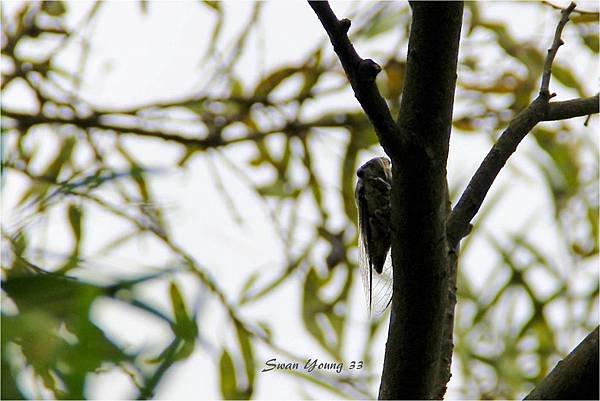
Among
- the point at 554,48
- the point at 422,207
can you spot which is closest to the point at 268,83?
the point at 554,48

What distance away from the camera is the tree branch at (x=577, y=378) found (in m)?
0.92

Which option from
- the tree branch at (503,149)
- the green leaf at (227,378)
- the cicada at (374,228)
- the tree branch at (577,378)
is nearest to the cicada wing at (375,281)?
the cicada at (374,228)

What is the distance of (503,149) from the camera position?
110 cm

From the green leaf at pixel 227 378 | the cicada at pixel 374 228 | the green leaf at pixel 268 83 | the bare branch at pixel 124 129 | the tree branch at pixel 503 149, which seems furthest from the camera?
the green leaf at pixel 268 83

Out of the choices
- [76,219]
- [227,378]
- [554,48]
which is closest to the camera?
[554,48]

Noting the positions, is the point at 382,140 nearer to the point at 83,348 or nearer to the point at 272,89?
the point at 83,348

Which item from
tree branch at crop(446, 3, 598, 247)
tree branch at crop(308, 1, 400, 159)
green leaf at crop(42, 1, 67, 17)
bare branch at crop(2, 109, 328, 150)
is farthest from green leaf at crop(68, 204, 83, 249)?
tree branch at crop(308, 1, 400, 159)

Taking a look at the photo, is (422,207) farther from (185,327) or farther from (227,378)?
(227,378)

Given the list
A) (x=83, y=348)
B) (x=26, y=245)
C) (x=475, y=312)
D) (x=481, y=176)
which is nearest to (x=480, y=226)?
(x=475, y=312)

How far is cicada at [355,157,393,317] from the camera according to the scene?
4.15 ft

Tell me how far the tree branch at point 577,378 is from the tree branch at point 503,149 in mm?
203

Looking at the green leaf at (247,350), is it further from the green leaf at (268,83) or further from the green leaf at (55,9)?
the green leaf at (55,9)

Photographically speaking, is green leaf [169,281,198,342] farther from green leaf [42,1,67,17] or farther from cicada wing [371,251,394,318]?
green leaf [42,1,67,17]

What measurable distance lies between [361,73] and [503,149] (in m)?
0.28
